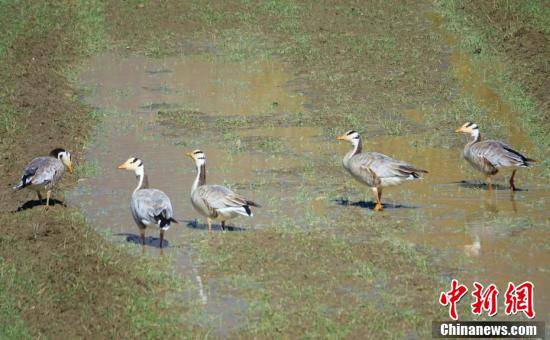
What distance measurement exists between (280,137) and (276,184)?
313 centimetres

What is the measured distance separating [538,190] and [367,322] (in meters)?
6.95

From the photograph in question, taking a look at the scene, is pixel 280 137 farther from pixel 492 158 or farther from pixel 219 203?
pixel 219 203

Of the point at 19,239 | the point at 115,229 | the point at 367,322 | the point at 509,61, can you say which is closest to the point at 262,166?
the point at 115,229

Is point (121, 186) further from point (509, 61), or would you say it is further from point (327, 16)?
point (327, 16)

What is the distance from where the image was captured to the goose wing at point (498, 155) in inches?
727

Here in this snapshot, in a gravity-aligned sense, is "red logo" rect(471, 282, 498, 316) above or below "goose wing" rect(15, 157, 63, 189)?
below

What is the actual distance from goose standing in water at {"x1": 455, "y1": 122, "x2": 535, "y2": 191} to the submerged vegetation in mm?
1403

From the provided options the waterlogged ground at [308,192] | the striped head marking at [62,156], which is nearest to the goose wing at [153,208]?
the waterlogged ground at [308,192]

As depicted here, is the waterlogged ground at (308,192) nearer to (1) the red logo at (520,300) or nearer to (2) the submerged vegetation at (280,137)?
(2) the submerged vegetation at (280,137)

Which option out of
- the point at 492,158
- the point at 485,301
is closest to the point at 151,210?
the point at 485,301

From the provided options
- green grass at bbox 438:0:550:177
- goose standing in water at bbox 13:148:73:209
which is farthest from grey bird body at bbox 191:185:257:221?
green grass at bbox 438:0:550:177

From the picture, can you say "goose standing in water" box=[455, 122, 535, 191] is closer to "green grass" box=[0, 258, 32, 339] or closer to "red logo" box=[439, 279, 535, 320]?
"red logo" box=[439, 279, 535, 320]

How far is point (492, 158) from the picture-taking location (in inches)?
731

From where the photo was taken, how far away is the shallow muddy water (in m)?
15.3
